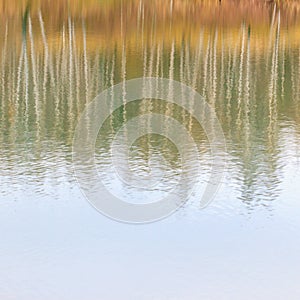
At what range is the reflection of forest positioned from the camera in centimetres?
3234

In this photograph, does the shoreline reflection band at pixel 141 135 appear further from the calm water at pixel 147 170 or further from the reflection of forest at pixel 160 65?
the reflection of forest at pixel 160 65

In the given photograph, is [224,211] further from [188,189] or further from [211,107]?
[211,107]

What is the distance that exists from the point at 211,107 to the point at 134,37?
1845cm

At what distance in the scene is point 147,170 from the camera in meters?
27.4

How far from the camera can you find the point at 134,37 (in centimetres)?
5391

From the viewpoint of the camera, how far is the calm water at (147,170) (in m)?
19.9

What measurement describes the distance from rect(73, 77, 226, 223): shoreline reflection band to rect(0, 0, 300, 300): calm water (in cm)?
31

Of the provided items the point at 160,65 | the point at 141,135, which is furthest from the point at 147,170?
the point at 160,65

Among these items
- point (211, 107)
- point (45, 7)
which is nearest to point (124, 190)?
point (211, 107)

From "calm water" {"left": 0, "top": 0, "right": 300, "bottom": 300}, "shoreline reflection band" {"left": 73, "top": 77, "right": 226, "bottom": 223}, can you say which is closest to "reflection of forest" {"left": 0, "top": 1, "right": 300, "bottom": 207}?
"calm water" {"left": 0, "top": 0, "right": 300, "bottom": 300}

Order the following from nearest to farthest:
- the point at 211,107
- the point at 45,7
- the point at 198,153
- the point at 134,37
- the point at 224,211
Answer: the point at 224,211 < the point at 198,153 < the point at 211,107 < the point at 134,37 < the point at 45,7

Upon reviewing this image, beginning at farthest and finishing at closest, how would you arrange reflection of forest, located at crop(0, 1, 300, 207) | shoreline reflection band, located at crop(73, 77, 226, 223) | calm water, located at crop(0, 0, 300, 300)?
reflection of forest, located at crop(0, 1, 300, 207), shoreline reflection band, located at crop(73, 77, 226, 223), calm water, located at crop(0, 0, 300, 300)

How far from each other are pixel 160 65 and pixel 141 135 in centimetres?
1440

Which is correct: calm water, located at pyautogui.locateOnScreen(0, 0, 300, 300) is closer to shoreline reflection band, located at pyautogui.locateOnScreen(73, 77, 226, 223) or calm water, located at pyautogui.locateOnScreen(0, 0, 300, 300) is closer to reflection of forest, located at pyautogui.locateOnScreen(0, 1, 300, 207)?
reflection of forest, located at pyautogui.locateOnScreen(0, 1, 300, 207)
